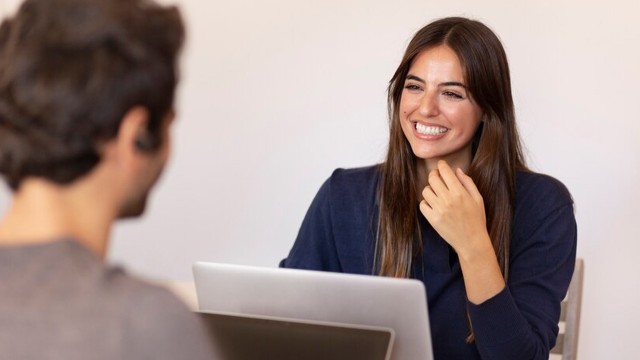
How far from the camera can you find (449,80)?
6.58 feet

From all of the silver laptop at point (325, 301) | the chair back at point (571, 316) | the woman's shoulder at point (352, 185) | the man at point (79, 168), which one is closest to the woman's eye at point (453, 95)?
the woman's shoulder at point (352, 185)

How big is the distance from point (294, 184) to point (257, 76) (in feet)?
1.11

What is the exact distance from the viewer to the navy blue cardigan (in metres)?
1.78

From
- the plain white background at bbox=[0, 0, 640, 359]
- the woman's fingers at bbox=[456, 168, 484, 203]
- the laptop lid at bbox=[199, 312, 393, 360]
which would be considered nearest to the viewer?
the laptop lid at bbox=[199, 312, 393, 360]

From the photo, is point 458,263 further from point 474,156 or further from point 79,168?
point 79,168

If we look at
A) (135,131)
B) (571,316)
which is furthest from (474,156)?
(135,131)

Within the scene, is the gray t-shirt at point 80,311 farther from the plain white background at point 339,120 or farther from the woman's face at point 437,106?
the plain white background at point 339,120

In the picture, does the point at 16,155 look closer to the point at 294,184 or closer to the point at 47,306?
the point at 47,306

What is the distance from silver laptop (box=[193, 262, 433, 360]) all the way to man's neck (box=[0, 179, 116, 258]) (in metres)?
0.51

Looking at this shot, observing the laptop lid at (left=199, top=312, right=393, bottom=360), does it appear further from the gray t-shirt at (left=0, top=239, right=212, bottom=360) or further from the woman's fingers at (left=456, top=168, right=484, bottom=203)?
the woman's fingers at (left=456, top=168, right=484, bottom=203)

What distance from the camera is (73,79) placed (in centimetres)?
92

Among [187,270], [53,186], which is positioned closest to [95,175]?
[53,186]

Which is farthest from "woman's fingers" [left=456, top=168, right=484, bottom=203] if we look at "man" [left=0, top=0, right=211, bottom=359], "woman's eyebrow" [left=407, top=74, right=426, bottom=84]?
"man" [left=0, top=0, right=211, bottom=359]

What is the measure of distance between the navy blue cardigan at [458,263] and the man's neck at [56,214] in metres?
0.98
